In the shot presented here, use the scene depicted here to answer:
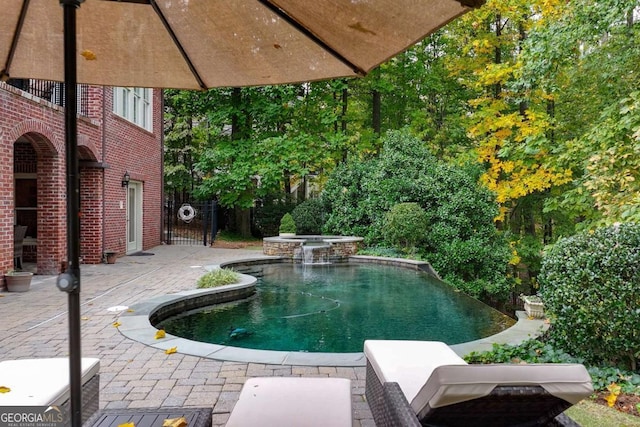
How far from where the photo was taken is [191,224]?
73.9ft

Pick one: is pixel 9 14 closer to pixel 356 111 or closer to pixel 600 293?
pixel 600 293

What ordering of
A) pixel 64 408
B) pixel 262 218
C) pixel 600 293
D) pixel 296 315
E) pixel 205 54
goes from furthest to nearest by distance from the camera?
pixel 262 218 < pixel 296 315 < pixel 600 293 < pixel 205 54 < pixel 64 408

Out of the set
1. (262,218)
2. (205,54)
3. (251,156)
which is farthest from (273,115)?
(205,54)

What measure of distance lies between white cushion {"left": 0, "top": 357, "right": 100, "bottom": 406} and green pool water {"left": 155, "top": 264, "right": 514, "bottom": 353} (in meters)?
3.00

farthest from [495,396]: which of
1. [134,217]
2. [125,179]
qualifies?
[134,217]

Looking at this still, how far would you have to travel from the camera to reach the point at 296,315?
6629 millimetres

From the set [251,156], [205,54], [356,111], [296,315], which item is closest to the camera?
[205,54]

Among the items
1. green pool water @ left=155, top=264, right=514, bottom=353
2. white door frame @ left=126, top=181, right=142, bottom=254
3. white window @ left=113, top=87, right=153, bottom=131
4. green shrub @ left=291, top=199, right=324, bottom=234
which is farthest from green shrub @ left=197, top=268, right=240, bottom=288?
green shrub @ left=291, top=199, right=324, bottom=234

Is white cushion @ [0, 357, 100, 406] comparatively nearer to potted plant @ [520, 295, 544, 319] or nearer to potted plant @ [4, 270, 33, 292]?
potted plant @ [520, 295, 544, 319]

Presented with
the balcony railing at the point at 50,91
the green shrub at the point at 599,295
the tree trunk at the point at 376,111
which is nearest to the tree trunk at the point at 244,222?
the tree trunk at the point at 376,111

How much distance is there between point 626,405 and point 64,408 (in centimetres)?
353

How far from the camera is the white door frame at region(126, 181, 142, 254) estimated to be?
43.6 feet

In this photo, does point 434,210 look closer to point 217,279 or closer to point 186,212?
point 217,279

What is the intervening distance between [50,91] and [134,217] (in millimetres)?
4973
